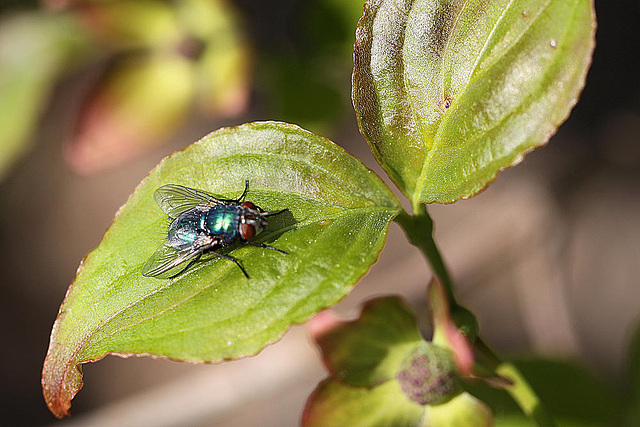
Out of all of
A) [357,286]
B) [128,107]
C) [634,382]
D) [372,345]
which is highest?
[128,107]

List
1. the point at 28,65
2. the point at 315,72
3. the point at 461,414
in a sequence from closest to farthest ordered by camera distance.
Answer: the point at 461,414 < the point at 315,72 < the point at 28,65

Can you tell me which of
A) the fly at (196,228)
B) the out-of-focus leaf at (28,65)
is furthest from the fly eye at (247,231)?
the out-of-focus leaf at (28,65)

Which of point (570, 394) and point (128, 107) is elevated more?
point (128, 107)

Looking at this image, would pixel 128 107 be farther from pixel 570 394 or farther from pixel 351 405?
pixel 570 394

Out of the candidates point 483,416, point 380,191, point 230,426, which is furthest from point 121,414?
point 380,191

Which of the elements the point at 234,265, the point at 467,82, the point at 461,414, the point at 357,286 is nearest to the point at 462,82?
the point at 467,82

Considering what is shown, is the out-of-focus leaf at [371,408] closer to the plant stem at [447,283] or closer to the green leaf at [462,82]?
the plant stem at [447,283]

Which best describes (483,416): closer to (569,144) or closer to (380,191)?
(380,191)
